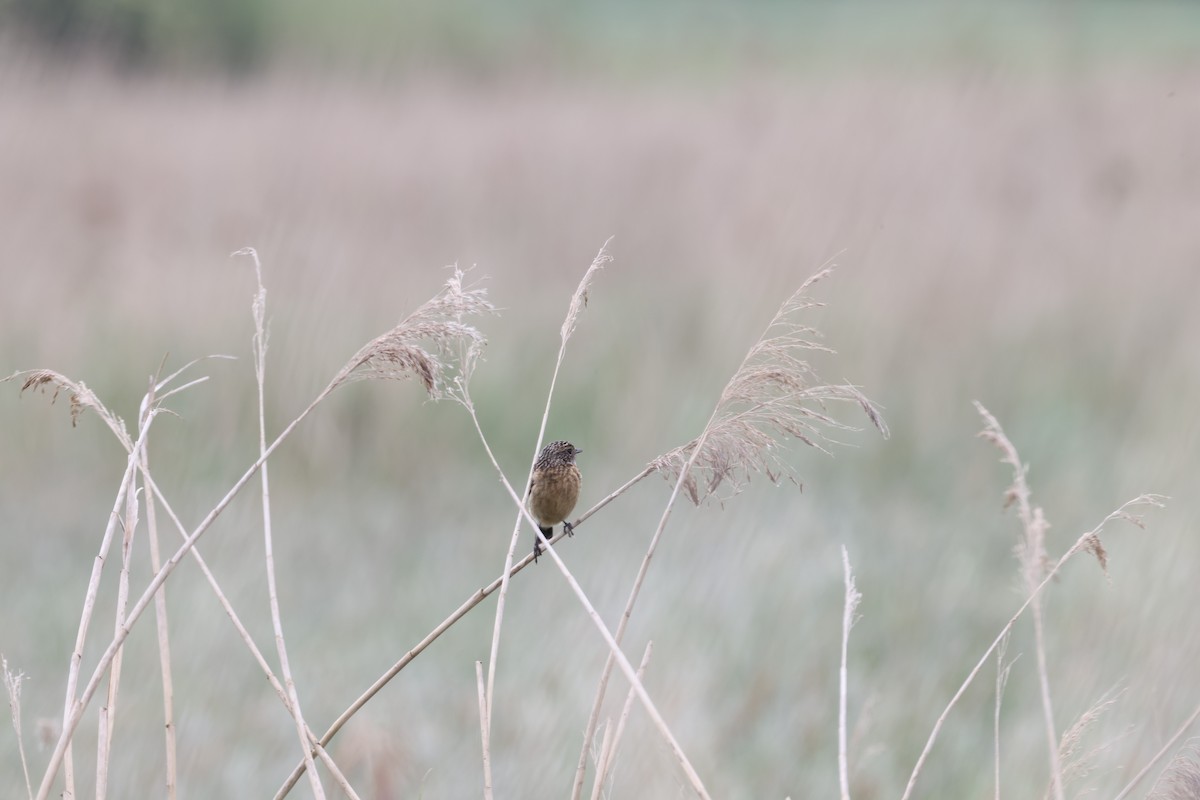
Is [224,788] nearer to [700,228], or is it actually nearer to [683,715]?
[683,715]

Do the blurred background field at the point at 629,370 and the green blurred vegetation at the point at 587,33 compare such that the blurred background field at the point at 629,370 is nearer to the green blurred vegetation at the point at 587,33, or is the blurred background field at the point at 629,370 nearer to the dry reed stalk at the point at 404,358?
the green blurred vegetation at the point at 587,33

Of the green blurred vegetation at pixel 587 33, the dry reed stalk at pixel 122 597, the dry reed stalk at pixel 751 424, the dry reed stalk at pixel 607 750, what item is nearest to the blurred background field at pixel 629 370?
the green blurred vegetation at pixel 587 33

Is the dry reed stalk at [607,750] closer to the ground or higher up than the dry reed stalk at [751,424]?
closer to the ground

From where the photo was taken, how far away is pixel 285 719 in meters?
4.20

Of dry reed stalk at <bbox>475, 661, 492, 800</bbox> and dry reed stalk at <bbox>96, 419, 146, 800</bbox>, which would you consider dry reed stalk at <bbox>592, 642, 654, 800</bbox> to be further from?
dry reed stalk at <bbox>96, 419, 146, 800</bbox>

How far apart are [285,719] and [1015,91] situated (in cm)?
672

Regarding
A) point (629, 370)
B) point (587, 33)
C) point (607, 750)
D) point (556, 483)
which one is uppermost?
point (587, 33)

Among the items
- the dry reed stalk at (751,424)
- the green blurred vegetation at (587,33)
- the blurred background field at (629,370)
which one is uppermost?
the green blurred vegetation at (587,33)

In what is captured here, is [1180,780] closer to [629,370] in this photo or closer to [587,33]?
[629,370]

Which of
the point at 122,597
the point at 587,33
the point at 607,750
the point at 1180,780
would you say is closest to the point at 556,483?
the point at 607,750

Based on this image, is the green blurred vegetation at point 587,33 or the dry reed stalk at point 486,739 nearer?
the dry reed stalk at point 486,739

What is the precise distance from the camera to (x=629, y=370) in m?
6.19

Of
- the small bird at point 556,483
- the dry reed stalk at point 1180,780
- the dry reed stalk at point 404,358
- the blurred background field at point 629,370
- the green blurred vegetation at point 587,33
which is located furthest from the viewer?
the green blurred vegetation at point 587,33

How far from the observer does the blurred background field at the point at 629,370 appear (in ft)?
13.1
